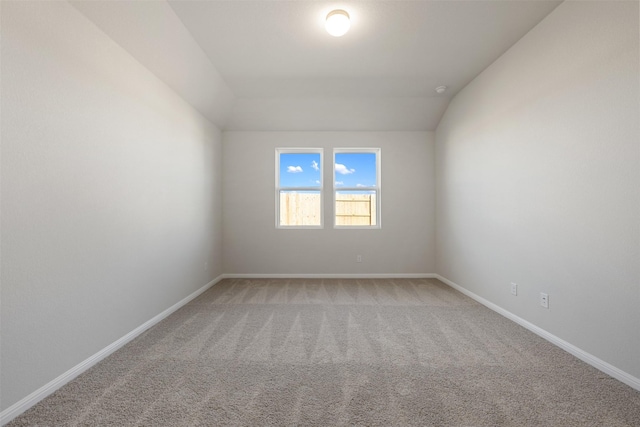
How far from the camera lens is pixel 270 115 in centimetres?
400

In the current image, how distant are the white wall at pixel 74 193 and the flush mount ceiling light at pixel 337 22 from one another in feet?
5.44

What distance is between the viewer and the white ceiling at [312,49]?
2.05 metres

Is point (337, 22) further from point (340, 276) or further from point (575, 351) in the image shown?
point (340, 276)

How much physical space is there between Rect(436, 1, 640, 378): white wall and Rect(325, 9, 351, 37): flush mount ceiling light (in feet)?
5.30

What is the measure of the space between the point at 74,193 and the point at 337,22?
2244 millimetres

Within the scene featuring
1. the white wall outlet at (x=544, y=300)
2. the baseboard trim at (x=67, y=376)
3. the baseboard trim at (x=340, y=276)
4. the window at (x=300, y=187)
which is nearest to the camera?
the baseboard trim at (x=67, y=376)

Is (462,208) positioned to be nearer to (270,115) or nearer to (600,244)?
(600,244)

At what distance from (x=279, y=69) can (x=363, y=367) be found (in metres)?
3.00

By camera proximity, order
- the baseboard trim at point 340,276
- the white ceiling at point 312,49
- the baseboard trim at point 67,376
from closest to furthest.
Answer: the baseboard trim at point 67,376 → the white ceiling at point 312,49 → the baseboard trim at point 340,276

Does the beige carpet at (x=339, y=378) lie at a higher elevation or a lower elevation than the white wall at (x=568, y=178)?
lower

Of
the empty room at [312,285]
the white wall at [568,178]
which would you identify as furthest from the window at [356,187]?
the white wall at [568,178]

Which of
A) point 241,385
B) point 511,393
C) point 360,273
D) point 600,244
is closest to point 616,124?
point 600,244

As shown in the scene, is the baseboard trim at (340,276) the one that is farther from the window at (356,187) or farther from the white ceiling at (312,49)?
the white ceiling at (312,49)

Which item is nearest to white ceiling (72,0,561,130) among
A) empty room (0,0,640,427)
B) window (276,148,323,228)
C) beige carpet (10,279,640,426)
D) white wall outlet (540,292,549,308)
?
empty room (0,0,640,427)
